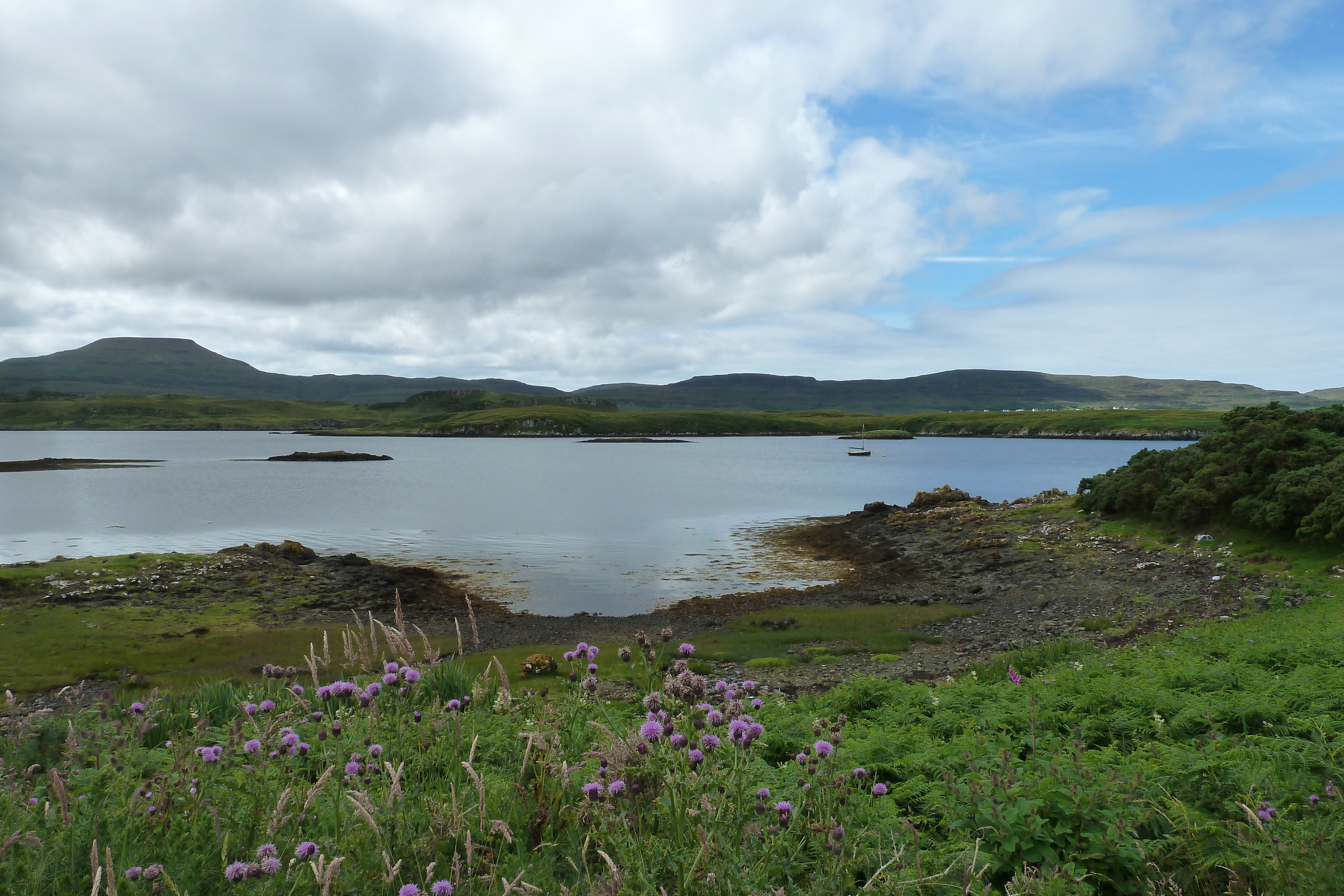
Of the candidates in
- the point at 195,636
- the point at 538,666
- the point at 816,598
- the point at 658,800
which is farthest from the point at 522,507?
the point at 658,800

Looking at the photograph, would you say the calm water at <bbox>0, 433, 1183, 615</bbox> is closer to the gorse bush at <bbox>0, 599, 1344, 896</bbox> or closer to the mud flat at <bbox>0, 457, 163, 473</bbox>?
the mud flat at <bbox>0, 457, 163, 473</bbox>

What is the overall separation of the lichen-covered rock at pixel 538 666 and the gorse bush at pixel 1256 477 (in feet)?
66.9

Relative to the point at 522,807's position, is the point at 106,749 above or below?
above

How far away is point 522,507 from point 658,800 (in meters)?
56.0

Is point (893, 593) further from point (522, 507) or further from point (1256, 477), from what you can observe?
point (522, 507)

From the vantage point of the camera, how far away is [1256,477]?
24.0 m

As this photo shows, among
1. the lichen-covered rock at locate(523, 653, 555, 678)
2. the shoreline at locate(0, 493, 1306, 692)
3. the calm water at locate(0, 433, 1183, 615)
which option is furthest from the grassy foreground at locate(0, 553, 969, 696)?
the calm water at locate(0, 433, 1183, 615)

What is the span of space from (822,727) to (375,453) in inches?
5678

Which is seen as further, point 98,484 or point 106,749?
point 98,484

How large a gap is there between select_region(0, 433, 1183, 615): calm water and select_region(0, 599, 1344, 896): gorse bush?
2112 centimetres

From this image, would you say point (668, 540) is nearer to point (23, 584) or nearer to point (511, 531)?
point (511, 531)

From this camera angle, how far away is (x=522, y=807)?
14.3ft

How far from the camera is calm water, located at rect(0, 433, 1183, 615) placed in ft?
111

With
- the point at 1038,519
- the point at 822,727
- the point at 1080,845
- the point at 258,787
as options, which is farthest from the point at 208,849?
the point at 1038,519
